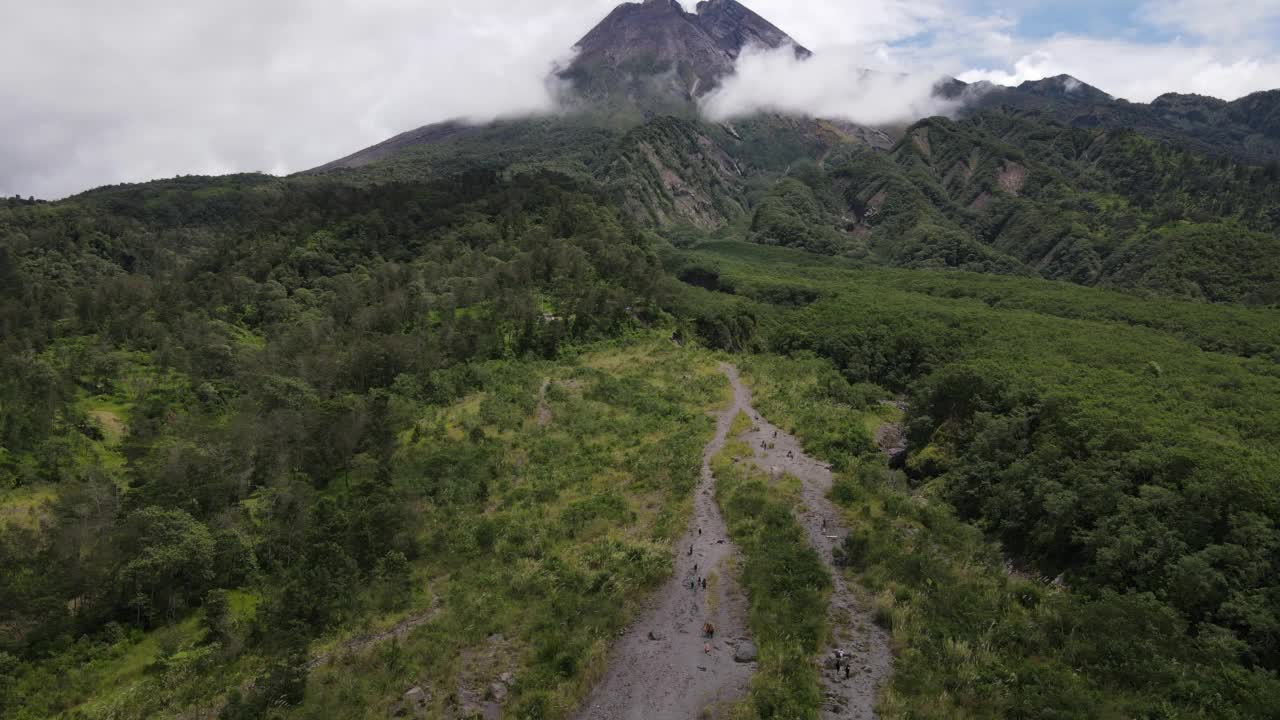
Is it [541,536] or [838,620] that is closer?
[838,620]

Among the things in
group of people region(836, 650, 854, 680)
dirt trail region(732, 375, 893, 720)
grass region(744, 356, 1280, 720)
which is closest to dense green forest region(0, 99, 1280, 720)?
grass region(744, 356, 1280, 720)

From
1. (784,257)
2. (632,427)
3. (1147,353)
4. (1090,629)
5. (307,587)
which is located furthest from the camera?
(784,257)

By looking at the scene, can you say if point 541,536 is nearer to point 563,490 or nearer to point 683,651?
point 563,490

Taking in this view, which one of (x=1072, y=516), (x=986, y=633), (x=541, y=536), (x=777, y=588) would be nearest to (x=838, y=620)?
(x=777, y=588)

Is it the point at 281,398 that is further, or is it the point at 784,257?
the point at 784,257

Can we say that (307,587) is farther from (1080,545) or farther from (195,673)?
(1080,545)

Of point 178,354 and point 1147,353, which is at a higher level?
point 178,354

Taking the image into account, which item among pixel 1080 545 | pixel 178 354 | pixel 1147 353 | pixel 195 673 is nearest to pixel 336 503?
pixel 195 673

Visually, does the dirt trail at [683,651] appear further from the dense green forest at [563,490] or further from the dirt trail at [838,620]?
the dirt trail at [838,620]
